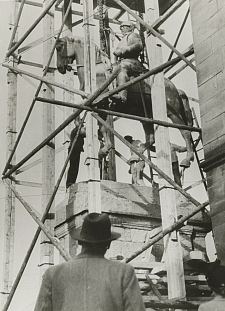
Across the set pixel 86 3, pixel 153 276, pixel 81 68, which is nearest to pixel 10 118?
pixel 81 68

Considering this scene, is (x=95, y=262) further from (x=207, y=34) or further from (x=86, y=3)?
(x=86, y=3)

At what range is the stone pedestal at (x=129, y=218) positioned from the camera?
11.4 metres

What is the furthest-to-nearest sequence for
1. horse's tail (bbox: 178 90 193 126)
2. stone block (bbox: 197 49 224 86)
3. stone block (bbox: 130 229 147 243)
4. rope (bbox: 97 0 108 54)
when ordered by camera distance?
rope (bbox: 97 0 108 54)
horse's tail (bbox: 178 90 193 126)
stone block (bbox: 130 229 147 243)
stone block (bbox: 197 49 224 86)

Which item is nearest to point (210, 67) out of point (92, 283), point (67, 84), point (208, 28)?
point (208, 28)

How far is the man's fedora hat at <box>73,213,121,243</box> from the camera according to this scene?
4.39 meters

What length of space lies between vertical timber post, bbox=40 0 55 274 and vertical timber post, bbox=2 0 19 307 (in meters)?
0.91

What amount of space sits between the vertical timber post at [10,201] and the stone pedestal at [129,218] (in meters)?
1.40

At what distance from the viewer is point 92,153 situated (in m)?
11.0

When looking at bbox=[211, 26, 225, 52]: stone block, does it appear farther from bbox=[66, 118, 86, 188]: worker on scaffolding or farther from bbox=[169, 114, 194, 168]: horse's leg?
bbox=[66, 118, 86, 188]: worker on scaffolding

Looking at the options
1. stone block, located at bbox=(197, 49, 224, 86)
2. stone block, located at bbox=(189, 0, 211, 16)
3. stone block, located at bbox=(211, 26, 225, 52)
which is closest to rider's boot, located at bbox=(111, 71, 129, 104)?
stone block, located at bbox=(189, 0, 211, 16)

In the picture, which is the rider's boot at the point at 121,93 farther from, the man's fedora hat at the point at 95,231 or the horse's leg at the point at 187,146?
the man's fedora hat at the point at 95,231

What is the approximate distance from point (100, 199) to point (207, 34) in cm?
348

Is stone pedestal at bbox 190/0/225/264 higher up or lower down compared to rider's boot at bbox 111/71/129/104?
lower down

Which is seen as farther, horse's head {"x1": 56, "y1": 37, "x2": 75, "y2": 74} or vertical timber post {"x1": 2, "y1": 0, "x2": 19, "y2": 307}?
horse's head {"x1": 56, "y1": 37, "x2": 75, "y2": 74}
